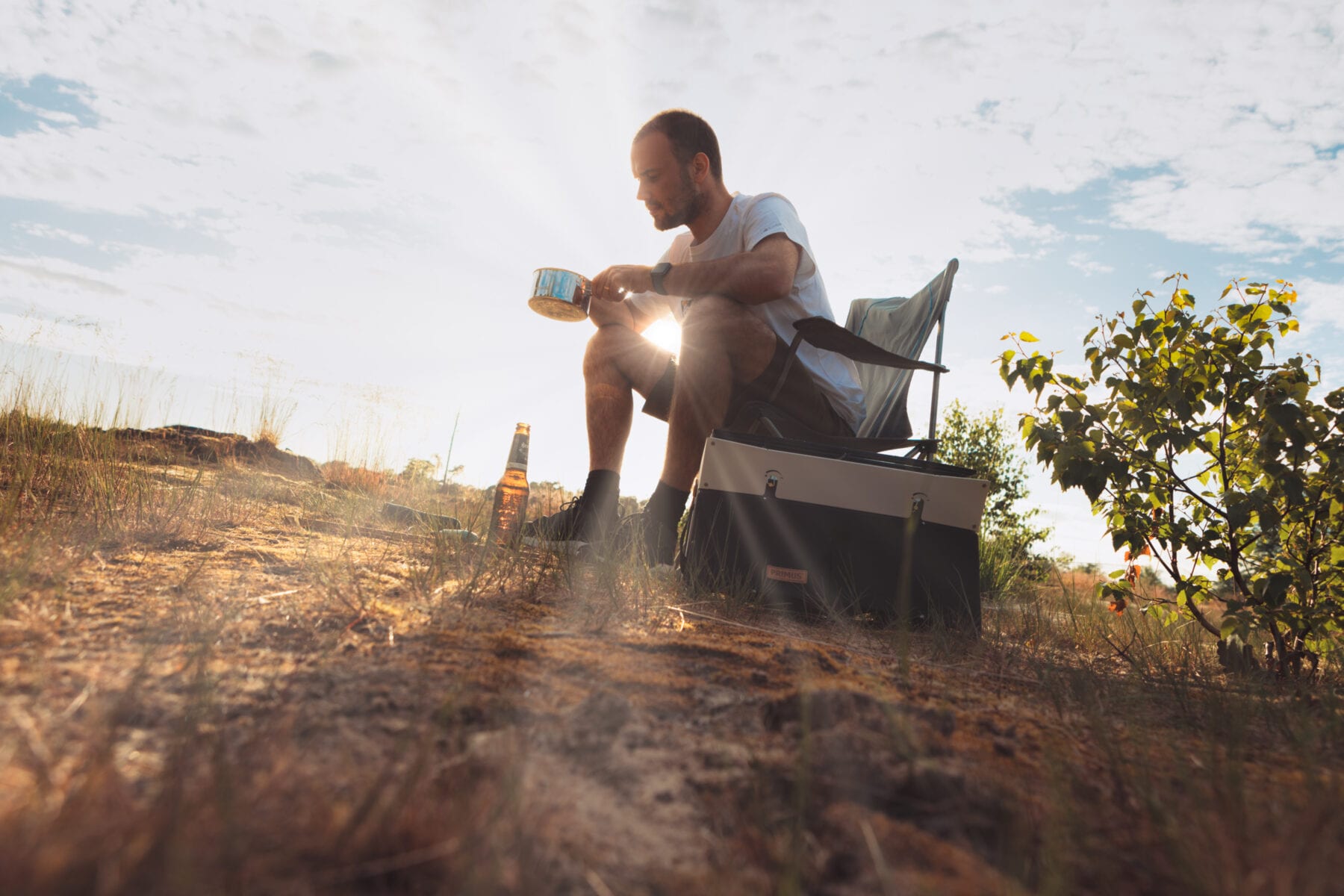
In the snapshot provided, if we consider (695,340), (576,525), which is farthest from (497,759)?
(695,340)

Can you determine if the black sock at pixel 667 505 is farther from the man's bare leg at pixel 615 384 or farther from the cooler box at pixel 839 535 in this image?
the cooler box at pixel 839 535

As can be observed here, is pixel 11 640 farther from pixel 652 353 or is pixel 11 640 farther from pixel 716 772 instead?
pixel 652 353

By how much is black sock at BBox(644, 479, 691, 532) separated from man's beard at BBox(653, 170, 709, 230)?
123cm

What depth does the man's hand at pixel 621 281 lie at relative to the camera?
2.85 metres

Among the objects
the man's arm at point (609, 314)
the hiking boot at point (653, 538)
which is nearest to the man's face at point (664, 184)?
the man's arm at point (609, 314)

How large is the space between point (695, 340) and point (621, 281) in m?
0.43

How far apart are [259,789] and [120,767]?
0.18 metres

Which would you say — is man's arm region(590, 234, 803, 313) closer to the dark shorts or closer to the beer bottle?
the dark shorts

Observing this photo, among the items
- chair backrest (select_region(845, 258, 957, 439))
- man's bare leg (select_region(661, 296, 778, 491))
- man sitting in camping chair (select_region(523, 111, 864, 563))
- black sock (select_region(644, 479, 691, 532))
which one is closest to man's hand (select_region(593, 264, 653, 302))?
man sitting in camping chair (select_region(523, 111, 864, 563))

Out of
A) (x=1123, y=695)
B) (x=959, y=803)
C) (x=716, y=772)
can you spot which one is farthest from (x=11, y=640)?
(x=1123, y=695)

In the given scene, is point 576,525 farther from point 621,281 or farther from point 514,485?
point 621,281

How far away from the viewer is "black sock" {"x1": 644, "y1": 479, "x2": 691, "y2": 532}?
8.77ft

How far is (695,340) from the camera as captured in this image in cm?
275

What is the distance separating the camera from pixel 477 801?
70 centimetres
